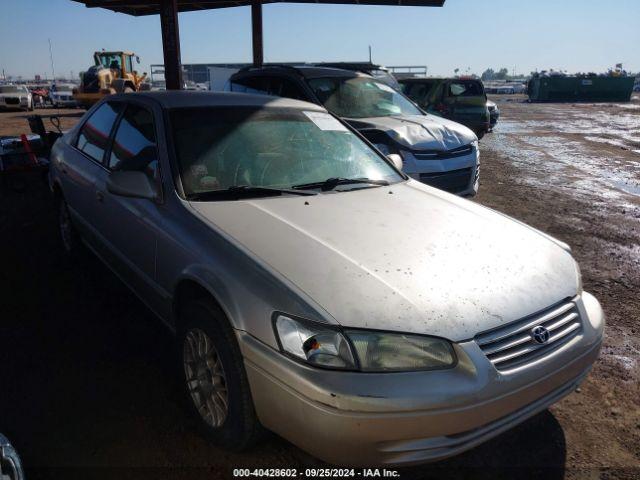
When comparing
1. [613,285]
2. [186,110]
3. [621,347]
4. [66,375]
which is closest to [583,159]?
[613,285]

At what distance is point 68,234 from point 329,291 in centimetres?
344

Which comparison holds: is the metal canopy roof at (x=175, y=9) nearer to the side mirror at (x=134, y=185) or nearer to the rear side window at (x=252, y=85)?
the rear side window at (x=252, y=85)

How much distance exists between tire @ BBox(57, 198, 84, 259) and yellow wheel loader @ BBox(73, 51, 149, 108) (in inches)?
726

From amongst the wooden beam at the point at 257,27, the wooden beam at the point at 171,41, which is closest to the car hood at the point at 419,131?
the wooden beam at the point at 171,41

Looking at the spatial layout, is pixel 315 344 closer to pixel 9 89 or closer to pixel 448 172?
pixel 448 172

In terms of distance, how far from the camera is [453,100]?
478 inches

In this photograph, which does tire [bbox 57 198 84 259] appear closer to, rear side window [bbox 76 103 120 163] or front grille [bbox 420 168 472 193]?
rear side window [bbox 76 103 120 163]

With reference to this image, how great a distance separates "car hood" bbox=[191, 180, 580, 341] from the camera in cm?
184

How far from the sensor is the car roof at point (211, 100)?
3114 mm

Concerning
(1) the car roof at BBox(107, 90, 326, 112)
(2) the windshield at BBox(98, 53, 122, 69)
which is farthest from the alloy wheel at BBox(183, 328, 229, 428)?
(2) the windshield at BBox(98, 53, 122, 69)

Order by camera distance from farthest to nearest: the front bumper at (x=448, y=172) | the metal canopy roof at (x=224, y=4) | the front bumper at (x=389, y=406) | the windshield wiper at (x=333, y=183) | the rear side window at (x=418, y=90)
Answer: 1. the rear side window at (x=418, y=90)
2. the metal canopy roof at (x=224, y=4)
3. the front bumper at (x=448, y=172)
4. the windshield wiper at (x=333, y=183)
5. the front bumper at (x=389, y=406)

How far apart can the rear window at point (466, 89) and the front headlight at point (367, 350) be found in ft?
38.0

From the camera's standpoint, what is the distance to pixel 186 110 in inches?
119

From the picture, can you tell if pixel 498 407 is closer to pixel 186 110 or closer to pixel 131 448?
pixel 131 448
